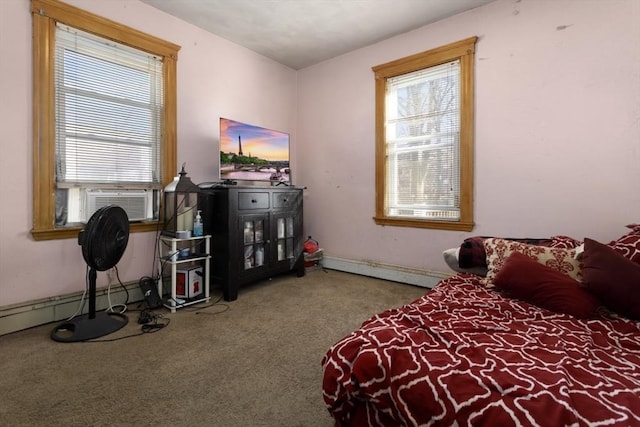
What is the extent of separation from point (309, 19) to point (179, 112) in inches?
63.0

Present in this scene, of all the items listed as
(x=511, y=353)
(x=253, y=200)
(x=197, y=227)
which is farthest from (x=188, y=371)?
(x=253, y=200)

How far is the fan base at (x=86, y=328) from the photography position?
202 cm

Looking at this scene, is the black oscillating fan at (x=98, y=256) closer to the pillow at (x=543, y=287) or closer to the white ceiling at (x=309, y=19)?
the white ceiling at (x=309, y=19)

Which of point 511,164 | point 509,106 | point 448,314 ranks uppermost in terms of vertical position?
point 509,106

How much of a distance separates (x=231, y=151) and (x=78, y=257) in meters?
1.60

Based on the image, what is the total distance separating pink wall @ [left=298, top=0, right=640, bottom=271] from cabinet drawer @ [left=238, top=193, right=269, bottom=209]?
1.27 meters

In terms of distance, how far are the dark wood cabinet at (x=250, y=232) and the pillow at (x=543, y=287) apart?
2.15m

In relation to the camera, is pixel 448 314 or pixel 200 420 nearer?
pixel 200 420

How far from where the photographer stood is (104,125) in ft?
8.45

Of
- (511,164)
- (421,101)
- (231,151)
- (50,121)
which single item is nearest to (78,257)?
(50,121)

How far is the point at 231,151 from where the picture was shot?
10.3 feet

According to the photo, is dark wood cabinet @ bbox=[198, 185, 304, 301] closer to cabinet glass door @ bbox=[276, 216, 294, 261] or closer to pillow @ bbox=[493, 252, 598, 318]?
cabinet glass door @ bbox=[276, 216, 294, 261]

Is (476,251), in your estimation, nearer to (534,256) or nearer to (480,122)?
(534,256)

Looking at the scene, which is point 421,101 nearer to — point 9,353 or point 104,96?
point 104,96
